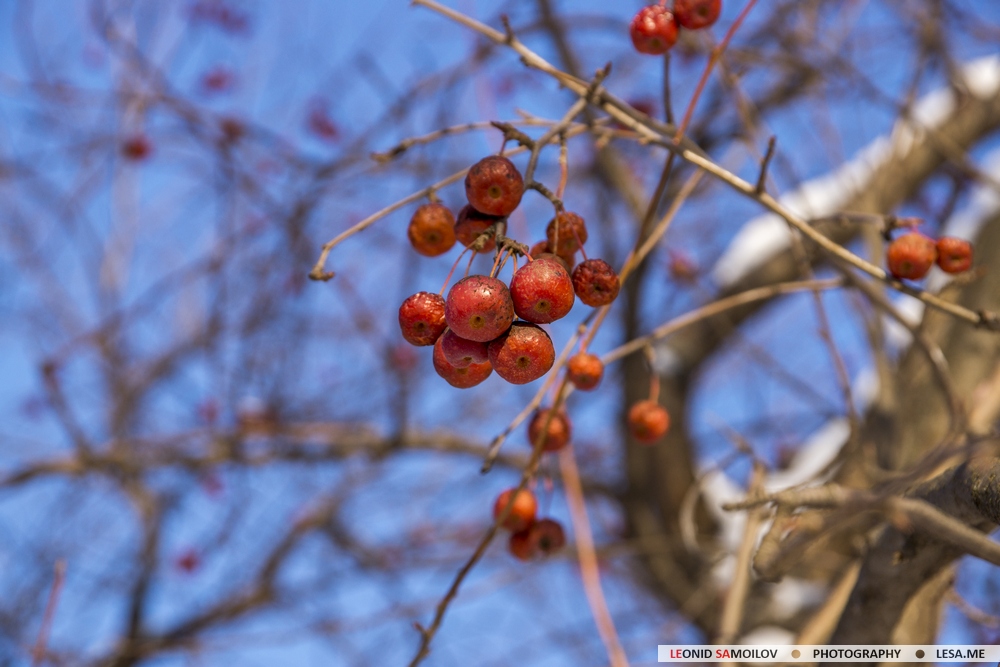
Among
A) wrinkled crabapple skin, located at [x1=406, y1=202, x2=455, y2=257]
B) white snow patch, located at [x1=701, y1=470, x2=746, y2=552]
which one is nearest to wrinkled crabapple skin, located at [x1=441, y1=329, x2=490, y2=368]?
wrinkled crabapple skin, located at [x1=406, y1=202, x2=455, y2=257]

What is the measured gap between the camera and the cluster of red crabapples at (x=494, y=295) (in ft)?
2.71

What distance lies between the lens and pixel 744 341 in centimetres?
254

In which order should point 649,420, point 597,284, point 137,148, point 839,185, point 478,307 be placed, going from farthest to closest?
1. point 137,148
2. point 839,185
3. point 649,420
4. point 597,284
5. point 478,307

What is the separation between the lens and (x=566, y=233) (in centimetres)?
109

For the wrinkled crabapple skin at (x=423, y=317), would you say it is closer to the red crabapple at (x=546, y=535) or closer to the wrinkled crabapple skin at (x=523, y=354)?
the wrinkled crabapple skin at (x=523, y=354)

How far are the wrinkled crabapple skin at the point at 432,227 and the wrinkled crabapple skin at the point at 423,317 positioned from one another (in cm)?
20

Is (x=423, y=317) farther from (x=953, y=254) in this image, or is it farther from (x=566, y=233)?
(x=953, y=254)

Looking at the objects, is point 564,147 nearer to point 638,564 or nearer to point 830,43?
point 830,43

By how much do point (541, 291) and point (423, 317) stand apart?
17 cm

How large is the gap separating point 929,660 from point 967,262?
75 centimetres

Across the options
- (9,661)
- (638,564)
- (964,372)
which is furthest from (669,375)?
(9,661)

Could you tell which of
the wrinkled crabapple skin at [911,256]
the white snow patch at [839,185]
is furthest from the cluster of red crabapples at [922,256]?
the white snow patch at [839,185]

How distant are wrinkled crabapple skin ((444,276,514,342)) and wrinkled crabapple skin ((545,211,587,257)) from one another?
225 mm

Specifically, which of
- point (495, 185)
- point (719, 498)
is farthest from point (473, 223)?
point (719, 498)
